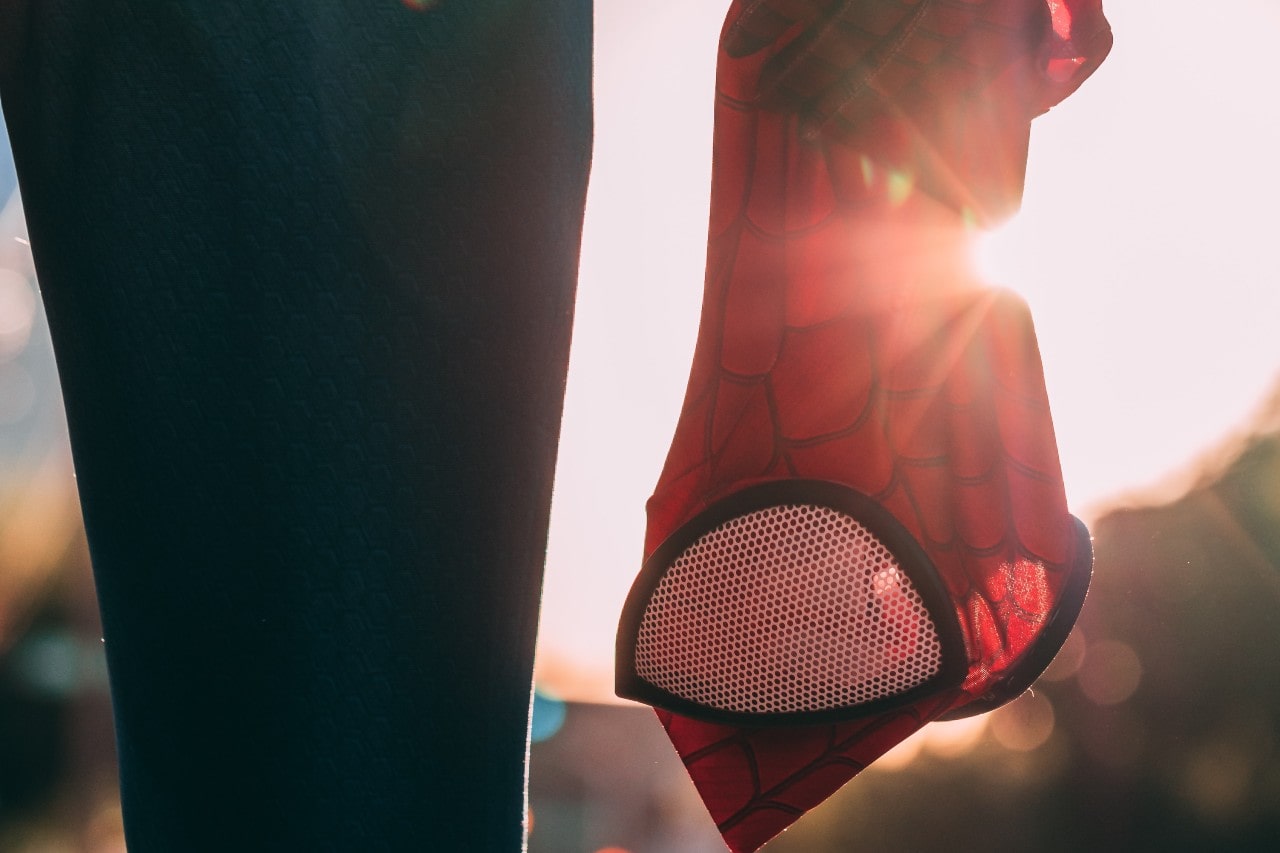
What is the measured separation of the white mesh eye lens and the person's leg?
0.15 m

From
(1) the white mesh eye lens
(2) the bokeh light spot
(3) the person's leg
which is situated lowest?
(2) the bokeh light spot

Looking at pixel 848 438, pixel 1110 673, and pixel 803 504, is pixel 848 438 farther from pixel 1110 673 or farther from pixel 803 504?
pixel 1110 673

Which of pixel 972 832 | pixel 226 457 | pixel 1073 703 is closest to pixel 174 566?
pixel 226 457

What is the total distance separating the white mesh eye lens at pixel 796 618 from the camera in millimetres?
485

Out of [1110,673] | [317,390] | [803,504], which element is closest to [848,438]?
[803,504]

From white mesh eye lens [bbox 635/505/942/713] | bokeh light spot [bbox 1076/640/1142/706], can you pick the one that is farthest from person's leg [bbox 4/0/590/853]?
bokeh light spot [bbox 1076/640/1142/706]

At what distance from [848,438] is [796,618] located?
93mm

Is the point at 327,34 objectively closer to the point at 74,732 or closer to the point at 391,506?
the point at 391,506

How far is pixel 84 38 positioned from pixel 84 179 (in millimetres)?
52

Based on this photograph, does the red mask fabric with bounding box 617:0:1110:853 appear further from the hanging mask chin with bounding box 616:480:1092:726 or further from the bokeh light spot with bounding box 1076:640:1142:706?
the bokeh light spot with bounding box 1076:640:1142:706

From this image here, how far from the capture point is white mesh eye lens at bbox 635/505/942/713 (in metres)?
0.48

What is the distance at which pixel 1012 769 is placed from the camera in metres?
15.9

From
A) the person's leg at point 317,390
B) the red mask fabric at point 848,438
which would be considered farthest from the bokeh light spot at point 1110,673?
the person's leg at point 317,390

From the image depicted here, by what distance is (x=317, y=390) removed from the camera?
1.17 feet
